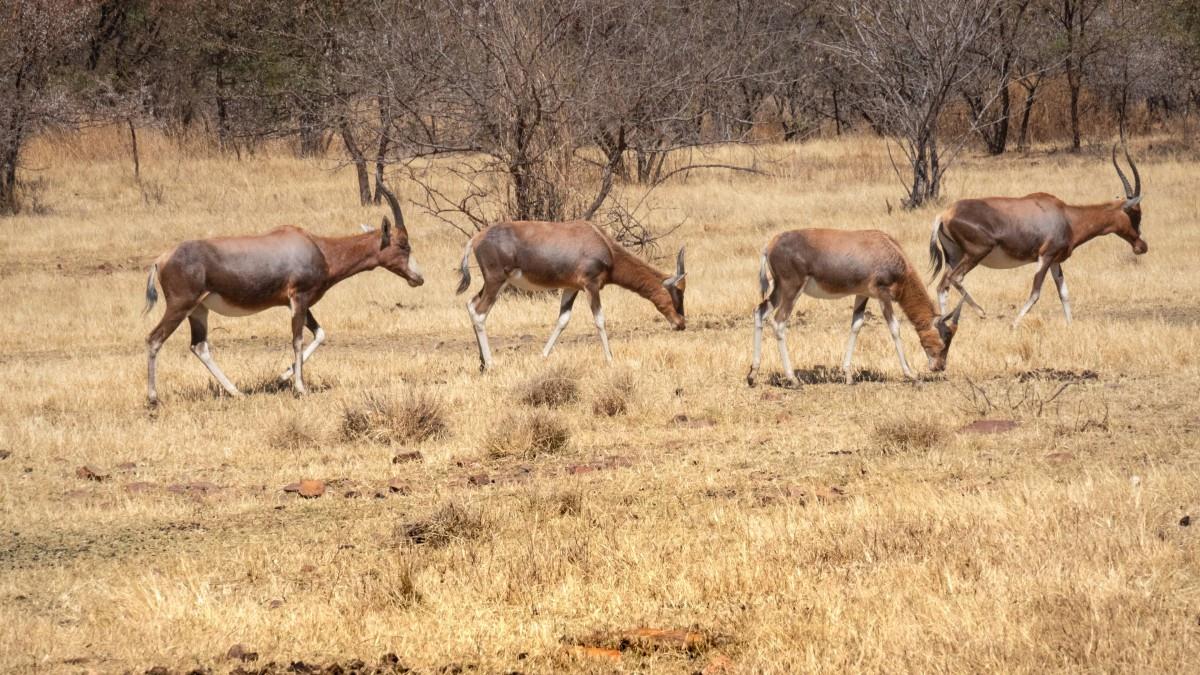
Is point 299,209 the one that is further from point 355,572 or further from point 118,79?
point 355,572

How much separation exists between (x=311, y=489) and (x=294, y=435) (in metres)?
1.61

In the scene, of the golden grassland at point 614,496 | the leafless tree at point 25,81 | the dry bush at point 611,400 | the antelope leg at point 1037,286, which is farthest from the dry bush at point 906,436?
the leafless tree at point 25,81

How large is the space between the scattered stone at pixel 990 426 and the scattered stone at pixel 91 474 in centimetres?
613

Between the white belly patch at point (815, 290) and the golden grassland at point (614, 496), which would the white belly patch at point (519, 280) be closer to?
the golden grassland at point (614, 496)

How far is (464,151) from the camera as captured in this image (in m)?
20.6

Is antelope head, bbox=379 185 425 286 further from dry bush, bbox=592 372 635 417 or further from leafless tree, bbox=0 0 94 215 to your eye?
leafless tree, bbox=0 0 94 215

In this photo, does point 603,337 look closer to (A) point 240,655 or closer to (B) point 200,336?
(B) point 200,336

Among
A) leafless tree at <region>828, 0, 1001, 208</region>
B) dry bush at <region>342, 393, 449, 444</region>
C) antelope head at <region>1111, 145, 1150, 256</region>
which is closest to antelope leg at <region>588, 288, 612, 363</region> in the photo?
dry bush at <region>342, 393, 449, 444</region>

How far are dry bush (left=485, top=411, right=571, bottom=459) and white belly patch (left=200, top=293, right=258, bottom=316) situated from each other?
376 centimetres

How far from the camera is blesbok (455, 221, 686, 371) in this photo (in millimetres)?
14719

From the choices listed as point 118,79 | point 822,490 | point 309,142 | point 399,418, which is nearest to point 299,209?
point 309,142

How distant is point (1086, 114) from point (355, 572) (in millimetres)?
38419

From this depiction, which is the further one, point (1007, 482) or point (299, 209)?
point (299, 209)

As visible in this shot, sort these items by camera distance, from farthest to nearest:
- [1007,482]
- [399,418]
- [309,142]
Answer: [309,142] → [399,418] → [1007,482]
